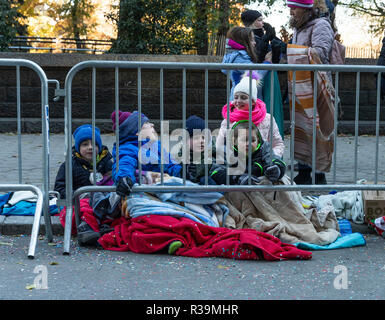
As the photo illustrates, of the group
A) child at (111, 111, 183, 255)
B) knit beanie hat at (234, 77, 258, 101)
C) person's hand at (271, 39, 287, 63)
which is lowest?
child at (111, 111, 183, 255)

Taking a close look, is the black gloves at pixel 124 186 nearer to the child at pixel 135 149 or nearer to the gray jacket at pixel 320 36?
the child at pixel 135 149

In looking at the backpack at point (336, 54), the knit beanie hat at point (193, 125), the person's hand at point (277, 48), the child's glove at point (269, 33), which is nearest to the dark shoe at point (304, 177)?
the backpack at point (336, 54)

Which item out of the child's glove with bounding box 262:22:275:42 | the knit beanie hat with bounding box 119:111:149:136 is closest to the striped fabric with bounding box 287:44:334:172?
the child's glove with bounding box 262:22:275:42

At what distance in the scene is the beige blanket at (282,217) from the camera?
462 centimetres

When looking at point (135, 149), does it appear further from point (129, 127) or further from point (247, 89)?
point (247, 89)

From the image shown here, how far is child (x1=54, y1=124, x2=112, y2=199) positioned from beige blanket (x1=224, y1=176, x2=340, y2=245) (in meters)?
1.04

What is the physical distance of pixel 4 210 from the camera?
202 inches

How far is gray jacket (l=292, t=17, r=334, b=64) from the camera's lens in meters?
6.24

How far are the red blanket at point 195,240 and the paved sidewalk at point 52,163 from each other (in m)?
0.78

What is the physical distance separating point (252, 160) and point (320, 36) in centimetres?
200

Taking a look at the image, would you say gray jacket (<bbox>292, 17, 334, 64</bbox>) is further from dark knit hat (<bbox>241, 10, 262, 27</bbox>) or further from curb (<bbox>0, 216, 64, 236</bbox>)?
curb (<bbox>0, 216, 64, 236</bbox>)

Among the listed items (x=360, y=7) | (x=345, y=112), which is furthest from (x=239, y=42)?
(x=360, y=7)

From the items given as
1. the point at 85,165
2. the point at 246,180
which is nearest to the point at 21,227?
the point at 85,165
